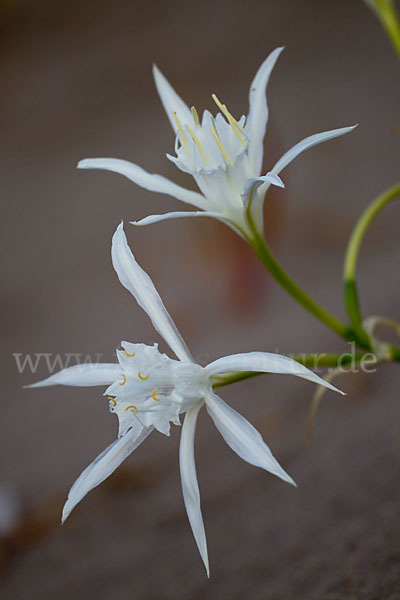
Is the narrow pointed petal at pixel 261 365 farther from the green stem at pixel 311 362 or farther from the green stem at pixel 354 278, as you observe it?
the green stem at pixel 354 278

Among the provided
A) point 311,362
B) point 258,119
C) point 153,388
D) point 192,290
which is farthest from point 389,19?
point 192,290

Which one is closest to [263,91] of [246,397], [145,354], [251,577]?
[145,354]

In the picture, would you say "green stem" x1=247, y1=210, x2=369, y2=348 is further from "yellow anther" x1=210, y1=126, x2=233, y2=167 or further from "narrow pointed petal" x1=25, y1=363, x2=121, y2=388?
"narrow pointed petal" x1=25, y1=363, x2=121, y2=388

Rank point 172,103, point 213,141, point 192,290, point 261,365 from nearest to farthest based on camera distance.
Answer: point 261,365 < point 213,141 < point 172,103 < point 192,290

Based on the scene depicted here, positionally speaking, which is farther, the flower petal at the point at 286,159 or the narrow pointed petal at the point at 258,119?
the narrow pointed petal at the point at 258,119

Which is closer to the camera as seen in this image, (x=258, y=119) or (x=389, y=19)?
(x=258, y=119)

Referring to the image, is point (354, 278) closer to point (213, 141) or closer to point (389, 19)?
point (213, 141)

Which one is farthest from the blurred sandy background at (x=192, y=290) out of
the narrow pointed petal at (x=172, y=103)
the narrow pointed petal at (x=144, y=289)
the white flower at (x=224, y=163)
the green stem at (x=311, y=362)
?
the narrow pointed petal at (x=172, y=103)
